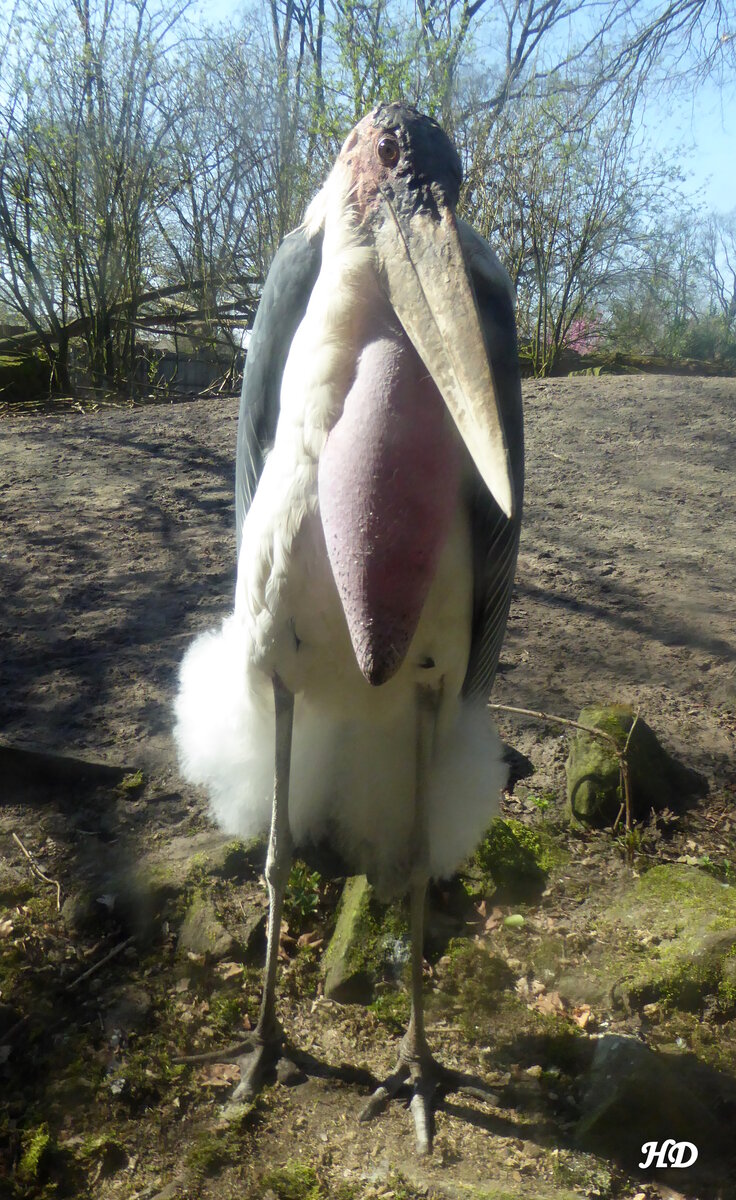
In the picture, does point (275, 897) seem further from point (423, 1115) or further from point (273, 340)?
point (273, 340)

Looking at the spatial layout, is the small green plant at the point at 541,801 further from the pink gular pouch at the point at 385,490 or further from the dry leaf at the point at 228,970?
the pink gular pouch at the point at 385,490

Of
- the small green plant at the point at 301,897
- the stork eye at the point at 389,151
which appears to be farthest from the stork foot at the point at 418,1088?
the stork eye at the point at 389,151

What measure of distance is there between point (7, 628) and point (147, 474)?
1.87 m

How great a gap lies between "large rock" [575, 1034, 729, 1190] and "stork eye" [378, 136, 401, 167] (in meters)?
1.71

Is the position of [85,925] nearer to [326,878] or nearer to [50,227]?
[326,878]

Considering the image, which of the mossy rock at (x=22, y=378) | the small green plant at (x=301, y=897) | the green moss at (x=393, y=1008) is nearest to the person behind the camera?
the green moss at (x=393, y=1008)

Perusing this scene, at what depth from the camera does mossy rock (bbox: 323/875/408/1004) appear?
2080mm

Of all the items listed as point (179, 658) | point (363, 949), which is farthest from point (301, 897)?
point (179, 658)

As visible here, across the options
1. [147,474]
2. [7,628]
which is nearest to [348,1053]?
[7,628]

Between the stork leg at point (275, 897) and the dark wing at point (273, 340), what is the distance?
524 mm

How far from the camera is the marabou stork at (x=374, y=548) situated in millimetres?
1484

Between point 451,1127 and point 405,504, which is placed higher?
point 405,504

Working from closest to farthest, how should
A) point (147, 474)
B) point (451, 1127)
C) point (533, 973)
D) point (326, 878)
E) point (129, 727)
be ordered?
point (451, 1127)
point (533, 973)
point (326, 878)
point (129, 727)
point (147, 474)

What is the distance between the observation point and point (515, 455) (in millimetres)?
1851
